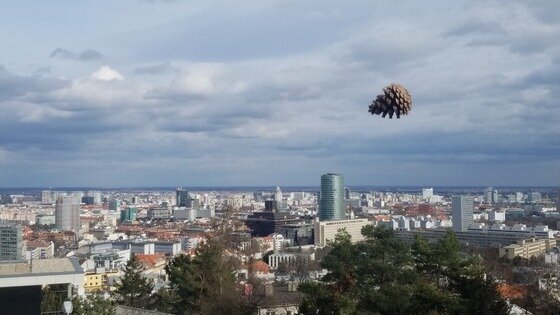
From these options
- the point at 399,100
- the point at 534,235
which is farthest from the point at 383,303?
the point at 534,235

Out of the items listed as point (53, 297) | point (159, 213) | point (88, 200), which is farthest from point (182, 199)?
point (53, 297)

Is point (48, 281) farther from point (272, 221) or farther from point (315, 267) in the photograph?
point (272, 221)

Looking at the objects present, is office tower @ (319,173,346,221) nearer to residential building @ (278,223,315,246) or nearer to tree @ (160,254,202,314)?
residential building @ (278,223,315,246)

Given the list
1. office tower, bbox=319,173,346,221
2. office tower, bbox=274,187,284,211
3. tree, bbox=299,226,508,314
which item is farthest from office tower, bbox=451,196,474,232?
tree, bbox=299,226,508,314

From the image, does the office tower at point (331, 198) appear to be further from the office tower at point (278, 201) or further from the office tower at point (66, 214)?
the office tower at point (66, 214)

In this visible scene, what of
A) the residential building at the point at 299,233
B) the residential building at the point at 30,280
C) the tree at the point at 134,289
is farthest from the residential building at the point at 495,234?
the residential building at the point at 30,280

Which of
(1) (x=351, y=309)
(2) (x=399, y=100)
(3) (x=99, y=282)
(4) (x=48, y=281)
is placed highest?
(2) (x=399, y=100)
